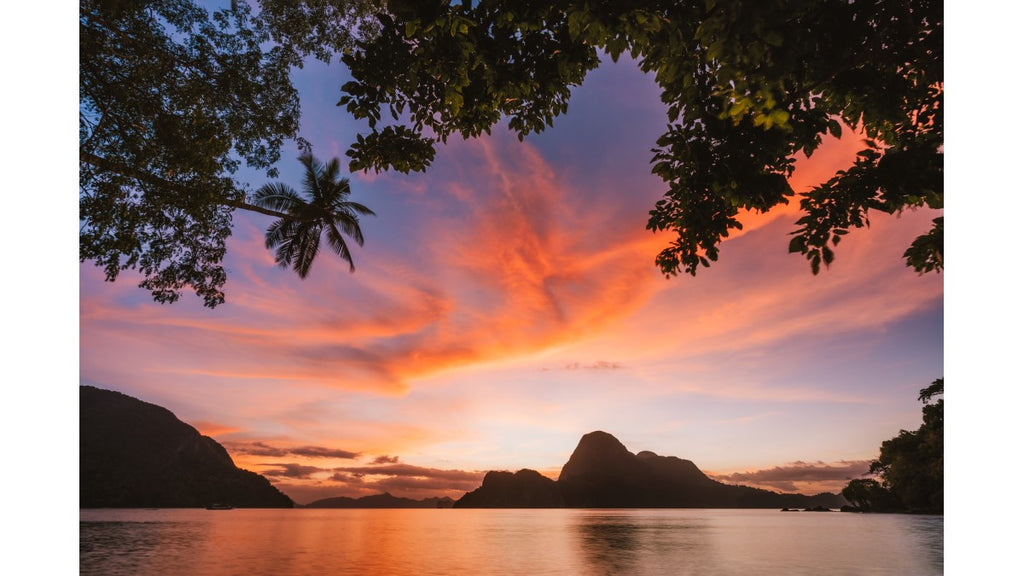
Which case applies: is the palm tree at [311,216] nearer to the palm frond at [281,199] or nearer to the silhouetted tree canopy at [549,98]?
the palm frond at [281,199]

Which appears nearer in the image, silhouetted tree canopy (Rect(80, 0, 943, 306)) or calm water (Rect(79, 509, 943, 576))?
silhouetted tree canopy (Rect(80, 0, 943, 306))

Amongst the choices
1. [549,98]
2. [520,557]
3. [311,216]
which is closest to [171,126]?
[549,98]

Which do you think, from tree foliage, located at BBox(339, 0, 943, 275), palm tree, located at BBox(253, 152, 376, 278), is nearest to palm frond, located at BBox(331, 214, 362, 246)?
palm tree, located at BBox(253, 152, 376, 278)

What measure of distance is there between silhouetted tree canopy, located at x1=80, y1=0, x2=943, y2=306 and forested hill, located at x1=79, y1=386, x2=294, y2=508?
11063 centimetres

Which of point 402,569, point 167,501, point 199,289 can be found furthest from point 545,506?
point 199,289

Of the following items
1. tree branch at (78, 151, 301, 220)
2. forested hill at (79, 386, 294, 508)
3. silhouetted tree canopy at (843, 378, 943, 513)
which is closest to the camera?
tree branch at (78, 151, 301, 220)

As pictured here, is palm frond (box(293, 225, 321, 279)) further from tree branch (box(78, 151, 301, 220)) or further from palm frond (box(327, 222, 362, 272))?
tree branch (box(78, 151, 301, 220))

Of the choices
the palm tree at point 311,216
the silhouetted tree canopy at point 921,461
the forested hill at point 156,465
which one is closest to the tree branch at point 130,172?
the palm tree at point 311,216

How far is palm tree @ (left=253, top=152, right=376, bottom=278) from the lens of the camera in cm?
2117

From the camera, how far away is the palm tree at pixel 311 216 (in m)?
21.2

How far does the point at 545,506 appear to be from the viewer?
190750 mm
